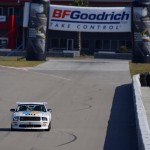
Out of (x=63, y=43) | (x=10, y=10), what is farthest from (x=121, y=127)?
(x=10, y=10)

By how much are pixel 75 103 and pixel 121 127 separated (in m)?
10.6

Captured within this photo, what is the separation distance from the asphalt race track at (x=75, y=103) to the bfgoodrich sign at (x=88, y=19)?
622cm

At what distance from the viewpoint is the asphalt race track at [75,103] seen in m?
20.3

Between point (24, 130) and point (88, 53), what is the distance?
213 feet

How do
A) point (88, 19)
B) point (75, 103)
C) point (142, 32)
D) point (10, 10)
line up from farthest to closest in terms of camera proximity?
point (10, 10), point (88, 19), point (142, 32), point (75, 103)

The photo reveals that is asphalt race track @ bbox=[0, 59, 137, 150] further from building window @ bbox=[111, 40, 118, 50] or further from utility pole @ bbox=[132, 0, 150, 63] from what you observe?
building window @ bbox=[111, 40, 118, 50]

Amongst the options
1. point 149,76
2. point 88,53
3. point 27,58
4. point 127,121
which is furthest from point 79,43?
point 127,121

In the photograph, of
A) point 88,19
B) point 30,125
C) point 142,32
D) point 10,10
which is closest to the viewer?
point 30,125

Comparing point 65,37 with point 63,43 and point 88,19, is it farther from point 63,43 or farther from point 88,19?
point 88,19

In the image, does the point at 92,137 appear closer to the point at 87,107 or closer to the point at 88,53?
the point at 87,107

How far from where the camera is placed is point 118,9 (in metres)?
69.2

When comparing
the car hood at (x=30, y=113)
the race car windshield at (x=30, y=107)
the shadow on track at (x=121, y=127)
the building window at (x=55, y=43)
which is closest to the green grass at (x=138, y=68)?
the shadow on track at (x=121, y=127)

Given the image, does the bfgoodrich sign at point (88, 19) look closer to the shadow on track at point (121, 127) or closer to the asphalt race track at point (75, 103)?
the asphalt race track at point (75, 103)

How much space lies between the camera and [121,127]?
23.7 meters
